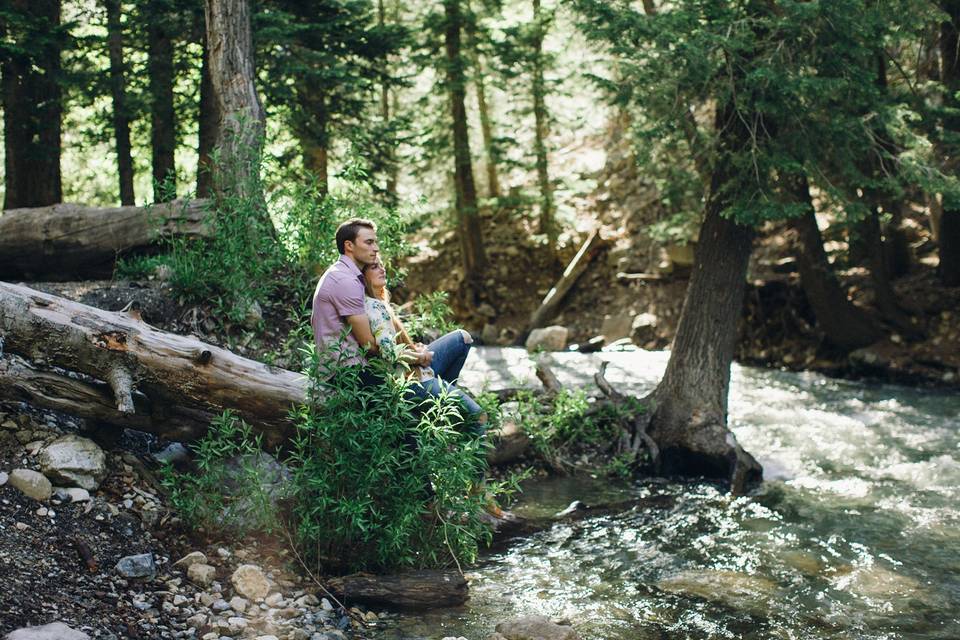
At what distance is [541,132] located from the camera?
22.5 m

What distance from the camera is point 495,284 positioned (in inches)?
893

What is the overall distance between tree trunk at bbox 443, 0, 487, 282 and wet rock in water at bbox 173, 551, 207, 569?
1586 cm

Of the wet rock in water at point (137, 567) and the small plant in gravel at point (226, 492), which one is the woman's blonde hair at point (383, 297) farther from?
the wet rock in water at point (137, 567)

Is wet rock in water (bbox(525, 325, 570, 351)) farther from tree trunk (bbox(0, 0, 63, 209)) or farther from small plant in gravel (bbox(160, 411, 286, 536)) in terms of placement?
small plant in gravel (bbox(160, 411, 286, 536))

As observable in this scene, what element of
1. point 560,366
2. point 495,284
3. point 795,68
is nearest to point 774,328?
point 560,366

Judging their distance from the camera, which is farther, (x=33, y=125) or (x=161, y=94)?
(x=161, y=94)

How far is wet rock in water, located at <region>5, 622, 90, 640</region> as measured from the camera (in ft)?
12.2

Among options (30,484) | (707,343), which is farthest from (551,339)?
(30,484)

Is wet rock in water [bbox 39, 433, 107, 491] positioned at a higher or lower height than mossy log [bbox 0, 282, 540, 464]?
lower

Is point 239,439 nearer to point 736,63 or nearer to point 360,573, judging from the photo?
point 360,573

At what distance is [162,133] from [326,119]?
114 inches

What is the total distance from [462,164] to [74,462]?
54.4ft

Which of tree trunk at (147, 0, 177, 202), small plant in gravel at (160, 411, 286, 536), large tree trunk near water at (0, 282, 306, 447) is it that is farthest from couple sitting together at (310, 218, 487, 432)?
tree trunk at (147, 0, 177, 202)

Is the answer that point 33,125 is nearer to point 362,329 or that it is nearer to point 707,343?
point 362,329
